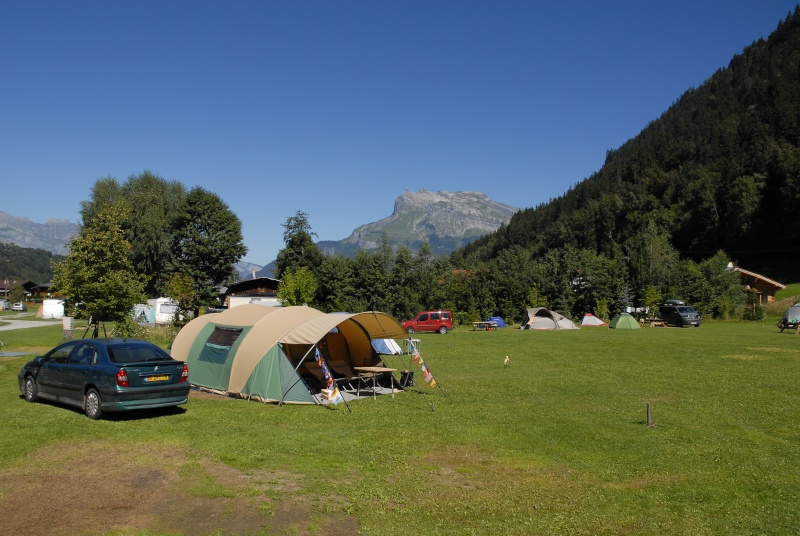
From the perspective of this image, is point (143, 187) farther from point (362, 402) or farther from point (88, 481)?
point (88, 481)

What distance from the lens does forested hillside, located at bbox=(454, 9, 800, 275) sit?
3339 inches

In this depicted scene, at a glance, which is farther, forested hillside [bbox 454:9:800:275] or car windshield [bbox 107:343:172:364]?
forested hillside [bbox 454:9:800:275]

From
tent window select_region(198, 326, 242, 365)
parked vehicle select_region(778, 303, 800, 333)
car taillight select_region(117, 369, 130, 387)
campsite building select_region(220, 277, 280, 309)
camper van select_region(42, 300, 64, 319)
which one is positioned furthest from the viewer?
camper van select_region(42, 300, 64, 319)

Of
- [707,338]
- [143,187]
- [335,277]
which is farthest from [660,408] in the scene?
[143,187]

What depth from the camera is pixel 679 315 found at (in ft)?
154

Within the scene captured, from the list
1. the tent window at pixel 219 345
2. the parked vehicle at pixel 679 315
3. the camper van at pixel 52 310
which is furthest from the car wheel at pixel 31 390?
the camper van at pixel 52 310

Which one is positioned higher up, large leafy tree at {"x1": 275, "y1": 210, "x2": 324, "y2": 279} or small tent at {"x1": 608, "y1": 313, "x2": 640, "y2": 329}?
large leafy tree at {"x1": 275, "y1": 210, "x2": 324, "y2": 279}

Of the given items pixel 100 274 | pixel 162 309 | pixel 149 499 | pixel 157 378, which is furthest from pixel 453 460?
pixel 162 309

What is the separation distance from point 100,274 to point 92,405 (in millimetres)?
16834

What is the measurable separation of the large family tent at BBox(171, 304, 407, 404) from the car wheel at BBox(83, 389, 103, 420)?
386 cm

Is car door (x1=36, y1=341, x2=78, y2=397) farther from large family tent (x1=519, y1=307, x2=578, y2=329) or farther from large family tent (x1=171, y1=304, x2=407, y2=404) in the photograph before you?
large family tent (x1=519, y1=307, x2=578, y2=329)

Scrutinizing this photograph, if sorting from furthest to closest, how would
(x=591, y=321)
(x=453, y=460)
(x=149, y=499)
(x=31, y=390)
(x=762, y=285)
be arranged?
(x=762, y=285)
(x=591, y=321)
(x=31, y=390)
(x=453, y=460)
(x=149, y=499)

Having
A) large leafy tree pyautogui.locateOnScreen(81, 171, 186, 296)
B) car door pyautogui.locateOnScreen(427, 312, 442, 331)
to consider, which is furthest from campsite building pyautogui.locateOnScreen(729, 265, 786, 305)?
large leafy tree pyautogui.locateOnScreen(81, 171, 186, 296)

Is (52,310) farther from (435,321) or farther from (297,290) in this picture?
(435,321)
